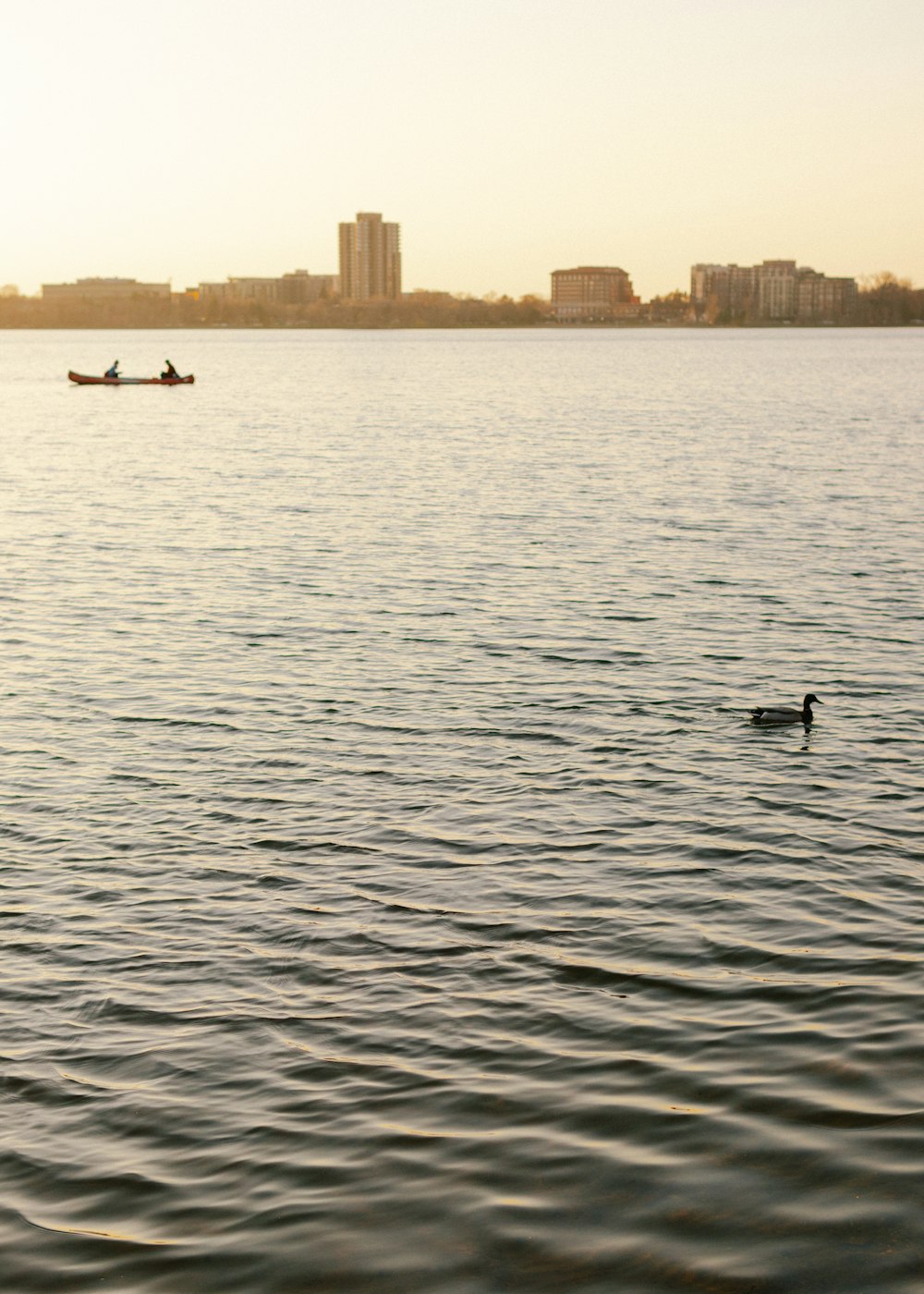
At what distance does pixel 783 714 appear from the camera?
878 inches

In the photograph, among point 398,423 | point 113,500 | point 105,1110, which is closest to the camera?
point 105,1110

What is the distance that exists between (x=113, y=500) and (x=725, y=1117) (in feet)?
151

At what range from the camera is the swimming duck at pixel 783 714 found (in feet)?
73.2

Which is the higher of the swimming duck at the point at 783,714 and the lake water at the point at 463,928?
the swimming duck at the point at 783,714

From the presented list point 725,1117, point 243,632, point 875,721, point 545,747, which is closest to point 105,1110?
point 725,1117

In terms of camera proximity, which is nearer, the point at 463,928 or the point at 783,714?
the point at 463,928

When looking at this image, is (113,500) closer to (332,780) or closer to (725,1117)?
(332,780)

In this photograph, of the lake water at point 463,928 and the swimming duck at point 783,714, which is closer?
the lake water at point 463,928

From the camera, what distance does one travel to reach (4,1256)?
9766 millimetres

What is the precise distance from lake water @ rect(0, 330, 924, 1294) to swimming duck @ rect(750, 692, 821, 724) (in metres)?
0.28

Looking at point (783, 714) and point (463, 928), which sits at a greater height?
point (783, 714)

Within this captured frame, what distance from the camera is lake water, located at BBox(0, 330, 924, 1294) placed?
10.1 m

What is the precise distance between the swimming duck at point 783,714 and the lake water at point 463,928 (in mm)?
285

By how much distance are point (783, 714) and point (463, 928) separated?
8.90 m
